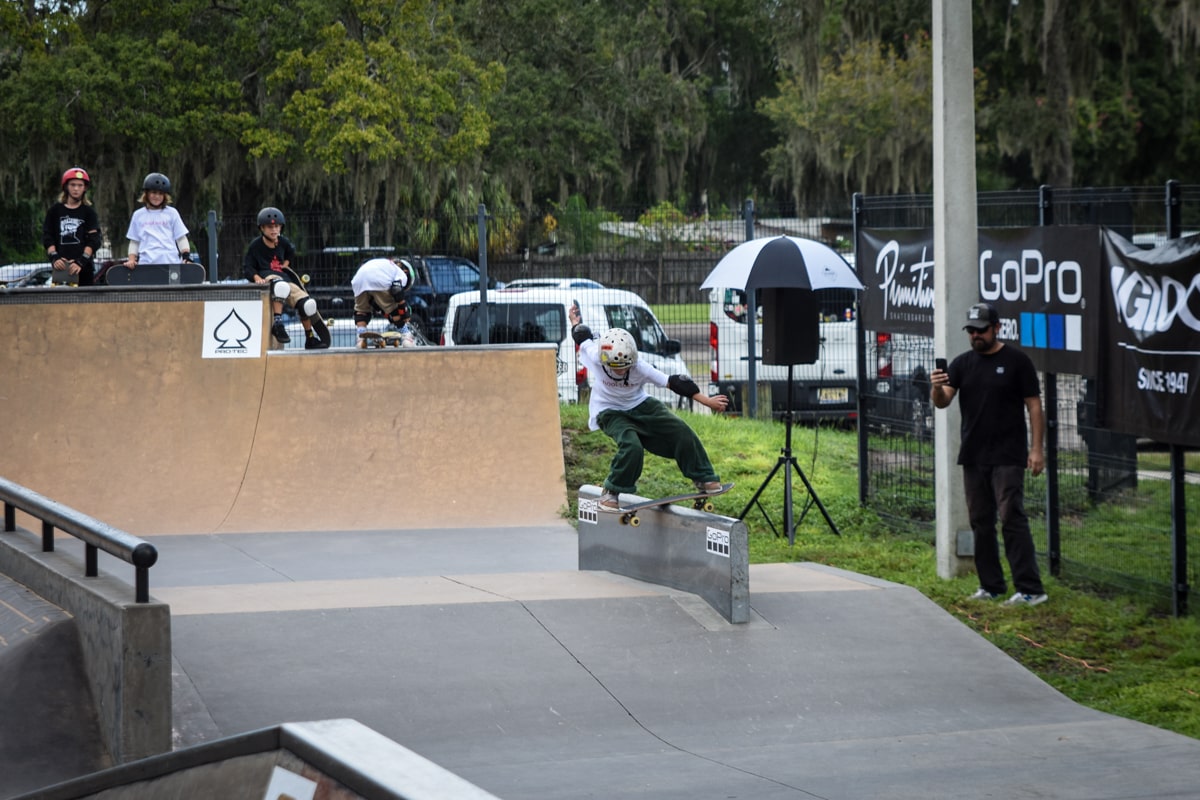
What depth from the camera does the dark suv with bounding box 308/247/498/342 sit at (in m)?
14.8

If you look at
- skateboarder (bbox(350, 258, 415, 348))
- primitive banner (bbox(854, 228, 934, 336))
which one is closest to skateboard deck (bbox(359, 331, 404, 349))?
skateboarder (bbox(350, 258, 415, 348))

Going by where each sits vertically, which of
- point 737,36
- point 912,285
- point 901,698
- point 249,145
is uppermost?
point 737,36

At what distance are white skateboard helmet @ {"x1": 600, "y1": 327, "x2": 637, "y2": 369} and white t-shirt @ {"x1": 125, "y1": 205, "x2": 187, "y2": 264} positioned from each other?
236 inches

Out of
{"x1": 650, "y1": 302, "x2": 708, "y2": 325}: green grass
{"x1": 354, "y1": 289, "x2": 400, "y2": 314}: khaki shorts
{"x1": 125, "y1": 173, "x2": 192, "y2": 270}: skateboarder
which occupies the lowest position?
{"x1": 650, "y1": 302, "x2": 708, "y2": 325}: green grass

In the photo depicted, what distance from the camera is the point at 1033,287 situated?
8.83 metres

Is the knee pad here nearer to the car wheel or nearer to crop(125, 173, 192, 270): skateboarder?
the car wheel

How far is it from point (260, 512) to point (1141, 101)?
105 ft

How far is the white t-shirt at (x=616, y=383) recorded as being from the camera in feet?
28.0

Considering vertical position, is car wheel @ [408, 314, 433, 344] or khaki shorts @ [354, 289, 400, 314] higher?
khaki shorts @ [354, 289, 400, 314]

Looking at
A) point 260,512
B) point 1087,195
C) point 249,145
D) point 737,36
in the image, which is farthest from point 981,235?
point 737,36

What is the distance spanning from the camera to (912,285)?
10.2m

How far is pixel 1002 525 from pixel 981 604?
21.2 inches

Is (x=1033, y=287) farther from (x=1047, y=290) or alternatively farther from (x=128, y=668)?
(x=128, y=668)

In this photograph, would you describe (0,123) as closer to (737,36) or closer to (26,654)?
(26,654)
